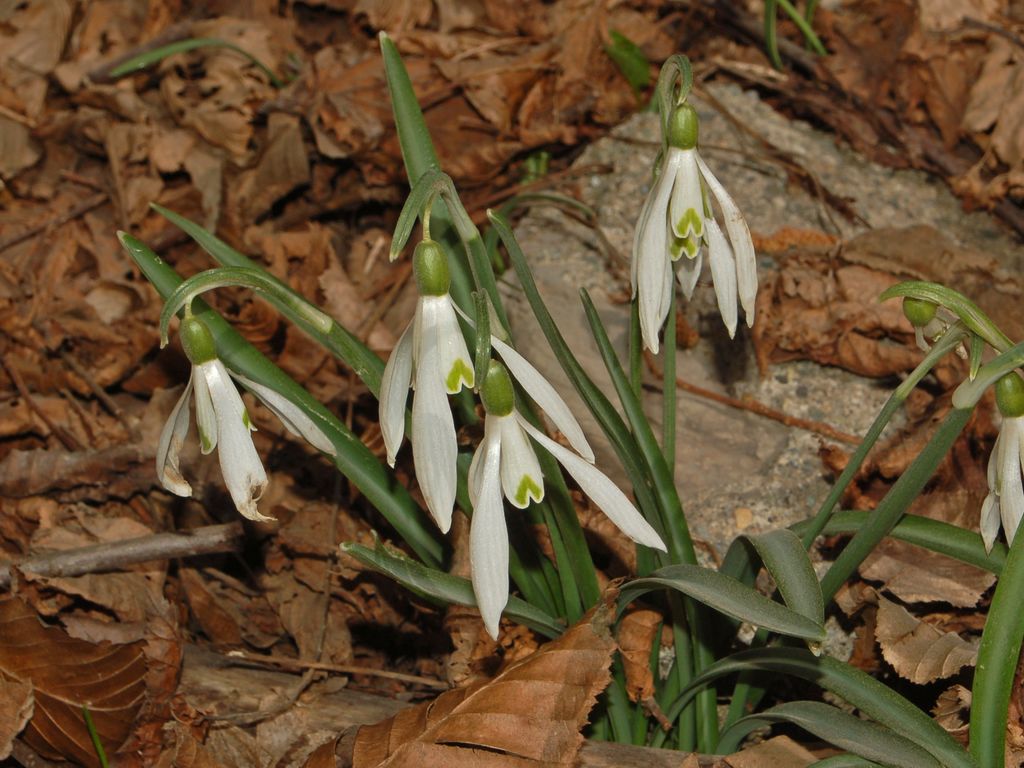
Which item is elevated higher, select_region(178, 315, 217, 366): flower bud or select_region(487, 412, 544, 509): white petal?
select_region(178, 315, 217, 366): flower bud

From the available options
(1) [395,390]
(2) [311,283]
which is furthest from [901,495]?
(2) [311,283]

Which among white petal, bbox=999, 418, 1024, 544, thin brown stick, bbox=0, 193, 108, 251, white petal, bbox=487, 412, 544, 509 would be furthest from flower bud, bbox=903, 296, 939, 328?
thin brown stick, bbox=0, 193, 108, 251

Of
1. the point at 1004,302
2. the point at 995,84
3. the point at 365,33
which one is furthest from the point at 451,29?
the point at 1004,302

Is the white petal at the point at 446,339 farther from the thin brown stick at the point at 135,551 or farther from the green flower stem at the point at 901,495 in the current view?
the thin brown stick at the point at 135,551

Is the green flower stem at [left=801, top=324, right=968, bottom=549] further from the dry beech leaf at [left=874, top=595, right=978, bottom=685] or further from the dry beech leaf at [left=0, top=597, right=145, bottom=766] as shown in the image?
the dry beech leaf at [left=0, top=597, right=145, bottom=766]

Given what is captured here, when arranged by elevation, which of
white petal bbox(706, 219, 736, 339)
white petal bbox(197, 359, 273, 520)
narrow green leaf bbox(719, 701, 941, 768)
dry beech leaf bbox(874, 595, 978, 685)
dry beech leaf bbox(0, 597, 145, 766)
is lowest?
dry beech leaf bbox(0, 597, 145, 766)

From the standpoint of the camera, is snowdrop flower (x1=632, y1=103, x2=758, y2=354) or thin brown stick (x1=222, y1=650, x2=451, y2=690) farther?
thin brown stick (x1=222, y1=650, x2=451, y2=690)

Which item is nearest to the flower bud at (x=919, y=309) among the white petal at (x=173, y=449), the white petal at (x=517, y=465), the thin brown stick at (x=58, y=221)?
Answer: the white petal at (x=517, y=465)
